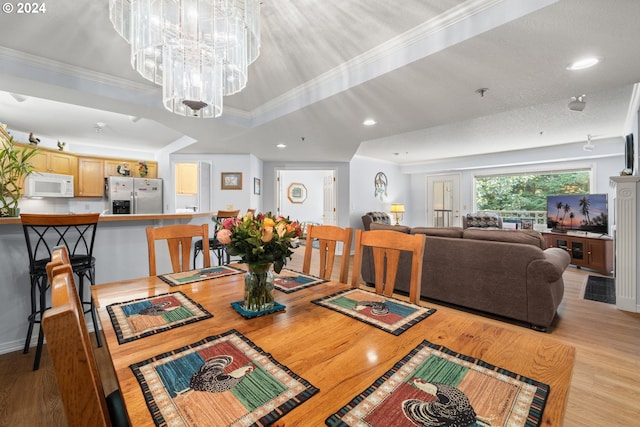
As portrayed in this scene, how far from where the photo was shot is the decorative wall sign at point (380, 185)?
7527mm

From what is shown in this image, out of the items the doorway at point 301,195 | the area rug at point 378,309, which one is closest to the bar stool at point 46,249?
the area rug at point 378,309

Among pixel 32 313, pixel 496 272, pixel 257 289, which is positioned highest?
pixel 257 289

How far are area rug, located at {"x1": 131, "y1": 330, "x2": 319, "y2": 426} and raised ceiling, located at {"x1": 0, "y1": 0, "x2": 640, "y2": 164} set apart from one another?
1956 millimetres

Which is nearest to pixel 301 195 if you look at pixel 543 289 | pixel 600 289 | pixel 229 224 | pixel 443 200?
pixel 443 200

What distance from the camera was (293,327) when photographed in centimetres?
96

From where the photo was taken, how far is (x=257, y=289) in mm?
1075

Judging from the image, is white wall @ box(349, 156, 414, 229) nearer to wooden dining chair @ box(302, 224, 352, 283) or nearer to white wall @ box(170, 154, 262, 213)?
white wall @ box(170, 154, 262, 213)

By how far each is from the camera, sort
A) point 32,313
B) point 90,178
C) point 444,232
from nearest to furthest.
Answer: point 32,313, point 444,232, point 90,178

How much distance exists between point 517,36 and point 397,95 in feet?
3.49

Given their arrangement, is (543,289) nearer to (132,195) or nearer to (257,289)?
(257,289)

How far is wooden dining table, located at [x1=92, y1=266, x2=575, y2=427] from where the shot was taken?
608 millimetres

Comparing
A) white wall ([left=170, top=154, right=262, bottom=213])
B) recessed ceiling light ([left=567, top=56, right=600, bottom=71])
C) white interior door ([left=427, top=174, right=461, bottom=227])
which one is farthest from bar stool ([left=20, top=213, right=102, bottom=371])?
white interior door ([left=427, top=174, right=461, bottom=227])

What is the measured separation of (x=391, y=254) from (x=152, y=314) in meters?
1.15

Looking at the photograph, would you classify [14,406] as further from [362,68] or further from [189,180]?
[189,180]
